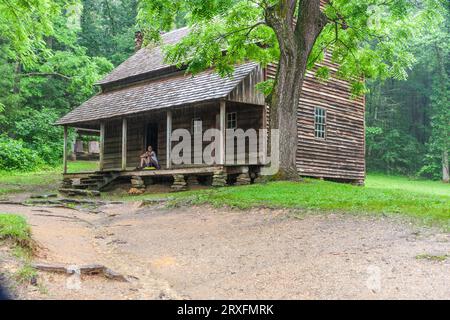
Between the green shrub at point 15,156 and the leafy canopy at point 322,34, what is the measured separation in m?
15.7

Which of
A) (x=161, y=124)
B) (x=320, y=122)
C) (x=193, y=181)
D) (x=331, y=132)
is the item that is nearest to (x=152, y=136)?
(x=161, y=124)

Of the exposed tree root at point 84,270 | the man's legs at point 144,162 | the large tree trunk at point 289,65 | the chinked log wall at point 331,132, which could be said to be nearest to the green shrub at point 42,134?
the man's legs at point 144,162

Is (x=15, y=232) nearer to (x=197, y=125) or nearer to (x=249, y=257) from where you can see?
(x=249, y=257)

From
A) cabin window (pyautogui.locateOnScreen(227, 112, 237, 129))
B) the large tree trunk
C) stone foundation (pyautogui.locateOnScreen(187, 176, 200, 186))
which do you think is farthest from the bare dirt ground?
cabin window (pyautogui.locateOnScreen(227, 112, 237, 129))

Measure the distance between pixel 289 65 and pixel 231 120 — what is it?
6.07m

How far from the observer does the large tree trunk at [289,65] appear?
50.7 feet

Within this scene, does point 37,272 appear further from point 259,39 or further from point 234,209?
point 259,39

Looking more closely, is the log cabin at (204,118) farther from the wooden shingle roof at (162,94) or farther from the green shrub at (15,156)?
the green shrub at (15,156)

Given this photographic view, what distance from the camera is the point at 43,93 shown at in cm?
3628

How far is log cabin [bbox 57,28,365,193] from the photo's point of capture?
1906 centimetres

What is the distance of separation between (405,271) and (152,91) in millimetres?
18050

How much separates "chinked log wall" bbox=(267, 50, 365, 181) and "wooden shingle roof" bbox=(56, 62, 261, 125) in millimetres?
2305
